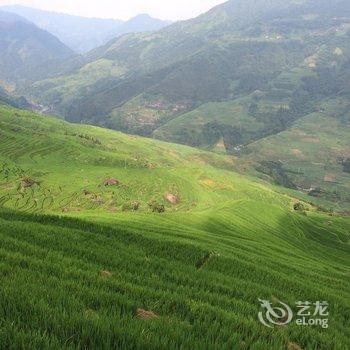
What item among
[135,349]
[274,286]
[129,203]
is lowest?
[129,203]

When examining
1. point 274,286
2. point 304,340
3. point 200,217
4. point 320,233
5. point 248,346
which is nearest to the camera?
point 248,346

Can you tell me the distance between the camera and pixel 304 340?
10391 mm

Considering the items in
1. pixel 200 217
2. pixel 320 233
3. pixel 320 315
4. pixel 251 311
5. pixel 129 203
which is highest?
Answer: pixel 251 311

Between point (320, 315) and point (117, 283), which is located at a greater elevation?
point (117, 283)

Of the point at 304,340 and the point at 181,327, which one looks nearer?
the point at 181,327

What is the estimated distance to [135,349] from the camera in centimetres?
735

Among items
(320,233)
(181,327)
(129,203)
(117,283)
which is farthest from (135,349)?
(129,203)

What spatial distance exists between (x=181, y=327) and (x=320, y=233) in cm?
10131

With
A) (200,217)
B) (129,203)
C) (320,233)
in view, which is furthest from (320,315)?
(129,203)

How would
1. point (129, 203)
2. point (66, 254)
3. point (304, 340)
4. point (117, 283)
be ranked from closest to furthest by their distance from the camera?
point (304, 340)
point (117, 283)
point (66, 254)
point (129, 203)

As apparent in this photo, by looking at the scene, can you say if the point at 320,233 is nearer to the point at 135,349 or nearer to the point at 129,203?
the point at 129,203

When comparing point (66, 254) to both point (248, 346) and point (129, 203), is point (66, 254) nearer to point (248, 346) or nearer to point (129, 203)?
point (248, 346)

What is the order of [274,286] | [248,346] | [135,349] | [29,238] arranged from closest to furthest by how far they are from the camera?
1. [135,349]
2. [248,346]
3. [29,238]
4. [274,286]

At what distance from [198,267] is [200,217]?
49325 millimetres
